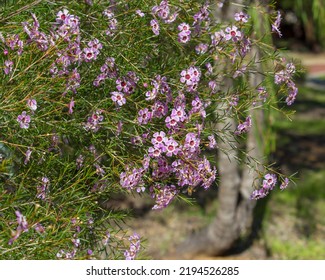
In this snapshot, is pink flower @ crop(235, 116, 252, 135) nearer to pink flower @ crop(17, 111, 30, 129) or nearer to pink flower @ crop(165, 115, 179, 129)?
pink flower @ crop(165, 115, 179, 129)

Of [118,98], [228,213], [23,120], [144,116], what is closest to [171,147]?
[144,116]

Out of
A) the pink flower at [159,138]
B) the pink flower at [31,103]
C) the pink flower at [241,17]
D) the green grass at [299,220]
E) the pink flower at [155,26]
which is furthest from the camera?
the green grass at [299,220]

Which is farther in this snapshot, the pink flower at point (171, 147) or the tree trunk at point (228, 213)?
the tree trunk at point (228, 213)

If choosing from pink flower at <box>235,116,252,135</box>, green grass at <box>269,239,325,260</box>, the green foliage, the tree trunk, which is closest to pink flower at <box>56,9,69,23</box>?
the green foliage

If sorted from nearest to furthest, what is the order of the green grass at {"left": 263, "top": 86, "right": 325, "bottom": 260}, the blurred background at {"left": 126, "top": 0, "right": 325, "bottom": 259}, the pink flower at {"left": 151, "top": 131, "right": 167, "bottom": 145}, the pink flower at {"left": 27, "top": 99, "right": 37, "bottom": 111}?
1. the pink flower at {"left": 27, "top": 99, "right": 37, "bottom": 111}
2. the pink flower at {"left": 151, "top": 131, "right": 167, "bottom": 145}
3. the blurred background at {"left": 126, "top": 0, "right": 325, "bottom": 259}
4. the green grass at {"left": 263, "top": 86, "right": 325, "bottom": 260}

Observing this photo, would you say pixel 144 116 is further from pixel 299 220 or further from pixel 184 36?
pixel 299 220

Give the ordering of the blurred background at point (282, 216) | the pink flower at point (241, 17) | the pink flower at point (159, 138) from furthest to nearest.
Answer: the blurred background at point (282, 216) < the pink flower at point (241, 17) < the pink flower at point (159, 138)

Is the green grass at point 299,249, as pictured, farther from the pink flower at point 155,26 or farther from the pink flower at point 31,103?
the pink flower at point 31,103

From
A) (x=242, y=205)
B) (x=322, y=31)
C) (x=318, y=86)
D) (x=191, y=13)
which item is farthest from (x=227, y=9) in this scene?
(x=318, y=86)

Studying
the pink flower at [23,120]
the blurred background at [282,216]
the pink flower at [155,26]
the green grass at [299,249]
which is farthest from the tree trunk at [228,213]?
the pink flower at [23,120]

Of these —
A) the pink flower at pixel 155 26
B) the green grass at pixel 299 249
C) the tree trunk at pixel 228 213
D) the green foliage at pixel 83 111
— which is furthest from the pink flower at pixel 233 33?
the green grass at pixel 299 249

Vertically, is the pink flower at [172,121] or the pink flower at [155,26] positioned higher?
the pink flower at [155,26]

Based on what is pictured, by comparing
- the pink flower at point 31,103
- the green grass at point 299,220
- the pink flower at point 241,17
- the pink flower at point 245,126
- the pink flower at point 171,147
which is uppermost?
the pink flower at point 31,103
